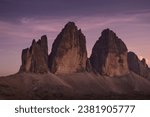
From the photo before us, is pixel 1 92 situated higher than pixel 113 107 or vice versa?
pixel 113 107

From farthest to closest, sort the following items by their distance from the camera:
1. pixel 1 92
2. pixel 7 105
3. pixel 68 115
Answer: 1. pixel 1 92
2. pixel 7 105
3. pixel 68 115

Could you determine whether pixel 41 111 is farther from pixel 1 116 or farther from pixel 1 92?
pixel 1 92

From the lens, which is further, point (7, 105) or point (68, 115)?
point (7, 105)

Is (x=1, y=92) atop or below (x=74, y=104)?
below

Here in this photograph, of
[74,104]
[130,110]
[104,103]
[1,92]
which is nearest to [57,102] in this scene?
[74,104]

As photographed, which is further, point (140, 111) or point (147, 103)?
point (147, 103)

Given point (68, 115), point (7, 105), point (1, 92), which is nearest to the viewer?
point (68, 115)

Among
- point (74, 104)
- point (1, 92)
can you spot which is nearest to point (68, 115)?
point (74, 104)

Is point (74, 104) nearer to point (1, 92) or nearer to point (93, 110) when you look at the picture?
point (93, 110)
